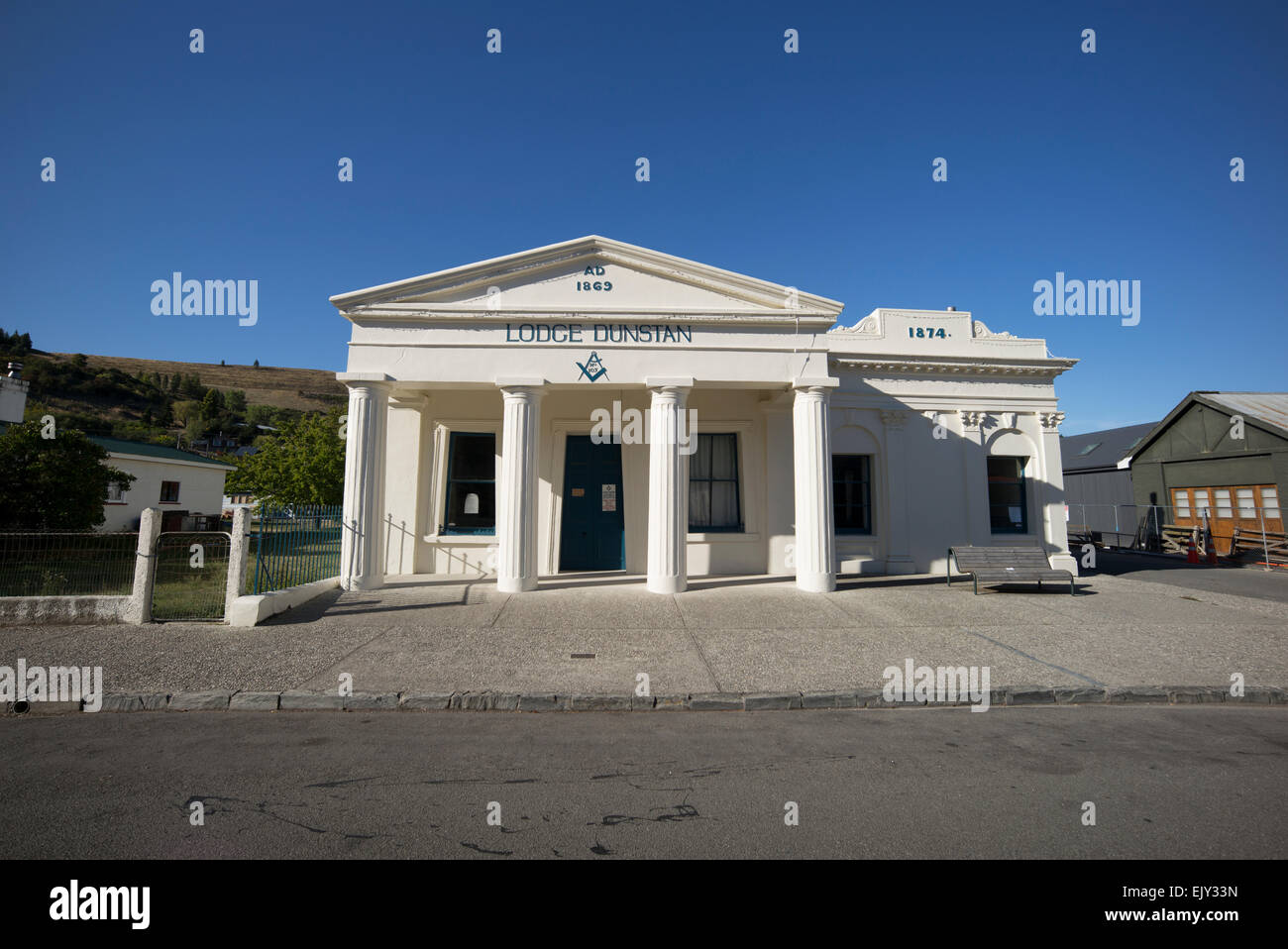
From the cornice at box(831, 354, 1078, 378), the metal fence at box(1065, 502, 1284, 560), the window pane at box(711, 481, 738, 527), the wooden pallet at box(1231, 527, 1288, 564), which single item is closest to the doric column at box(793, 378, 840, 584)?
the window pane at box(711, 481, 738, 527)

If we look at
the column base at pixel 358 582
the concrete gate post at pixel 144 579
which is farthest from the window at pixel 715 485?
the concrete gate post at pixel 144 579

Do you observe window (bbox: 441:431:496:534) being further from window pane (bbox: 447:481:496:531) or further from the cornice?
the cornice

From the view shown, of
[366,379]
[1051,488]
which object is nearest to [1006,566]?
[1051,488]

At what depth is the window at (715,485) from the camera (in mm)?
13891

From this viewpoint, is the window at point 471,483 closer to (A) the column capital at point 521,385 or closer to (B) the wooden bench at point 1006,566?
(A) the column capital at point 521,385

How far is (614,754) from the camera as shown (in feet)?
14.4

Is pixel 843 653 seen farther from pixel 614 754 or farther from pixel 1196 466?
pixel 1196 466

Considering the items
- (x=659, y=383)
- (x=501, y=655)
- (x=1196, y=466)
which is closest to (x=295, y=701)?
(x=501, y=655)

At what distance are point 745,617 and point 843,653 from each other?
6.89ft

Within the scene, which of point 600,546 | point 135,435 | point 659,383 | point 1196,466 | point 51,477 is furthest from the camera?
point 135,435

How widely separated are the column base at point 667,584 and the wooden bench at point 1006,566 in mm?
5503

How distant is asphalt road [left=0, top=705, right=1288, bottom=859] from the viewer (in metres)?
3.16
